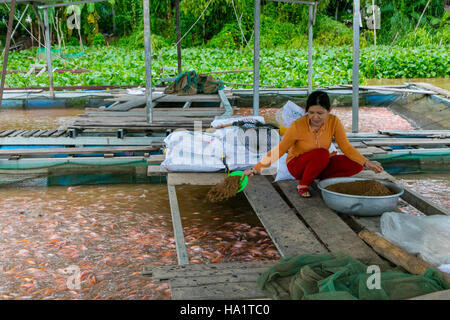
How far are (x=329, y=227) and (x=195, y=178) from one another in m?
1.23

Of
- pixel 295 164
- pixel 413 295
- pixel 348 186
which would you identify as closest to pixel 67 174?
pixel 295 164

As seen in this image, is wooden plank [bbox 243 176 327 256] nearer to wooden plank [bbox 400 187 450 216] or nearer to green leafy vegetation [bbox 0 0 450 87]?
wooden plank [bbox 400 187 450 216]

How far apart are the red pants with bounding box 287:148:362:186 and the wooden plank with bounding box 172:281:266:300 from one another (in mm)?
1369

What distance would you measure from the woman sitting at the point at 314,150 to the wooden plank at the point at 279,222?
0.74 feet

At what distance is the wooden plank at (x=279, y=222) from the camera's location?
8.35 feet

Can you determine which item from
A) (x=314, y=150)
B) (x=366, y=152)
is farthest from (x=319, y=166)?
(x=366, y=152)

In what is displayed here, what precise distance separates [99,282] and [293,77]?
8.49 m

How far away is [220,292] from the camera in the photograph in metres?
2.05

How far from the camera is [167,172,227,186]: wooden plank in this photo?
3619mm

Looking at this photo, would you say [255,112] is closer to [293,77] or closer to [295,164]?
[295,164]

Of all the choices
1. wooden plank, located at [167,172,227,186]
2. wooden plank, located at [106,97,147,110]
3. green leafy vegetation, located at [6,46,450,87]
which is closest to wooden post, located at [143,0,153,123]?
wooden plank, located at [106,97,147,110]

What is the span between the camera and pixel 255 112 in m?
5.98

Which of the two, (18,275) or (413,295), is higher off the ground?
(413,295)

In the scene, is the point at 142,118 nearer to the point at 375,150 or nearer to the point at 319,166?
the point at 375,150
